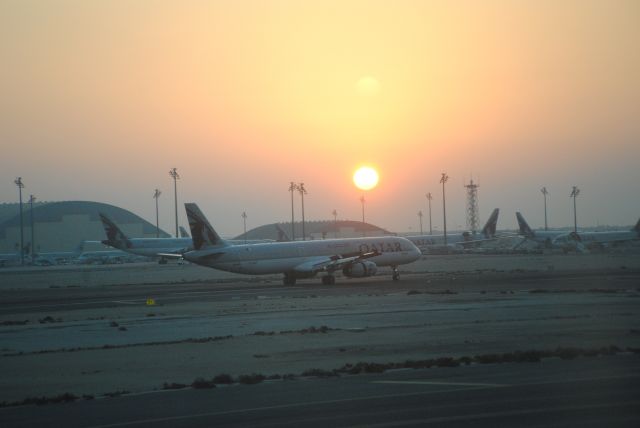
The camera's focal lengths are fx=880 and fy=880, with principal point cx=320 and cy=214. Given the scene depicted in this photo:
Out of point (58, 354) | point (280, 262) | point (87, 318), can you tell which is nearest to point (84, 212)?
point (280, 262)

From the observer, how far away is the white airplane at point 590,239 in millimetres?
121438

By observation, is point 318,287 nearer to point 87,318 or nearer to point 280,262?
point 280,262

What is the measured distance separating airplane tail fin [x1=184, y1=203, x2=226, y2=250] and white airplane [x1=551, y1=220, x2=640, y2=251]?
239ft

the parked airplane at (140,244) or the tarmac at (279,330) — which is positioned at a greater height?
the parked airplane at (140,244)

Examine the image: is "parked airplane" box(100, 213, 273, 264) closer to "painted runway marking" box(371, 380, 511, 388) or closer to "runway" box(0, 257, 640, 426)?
"runway" box(0, 257, 640, 426)

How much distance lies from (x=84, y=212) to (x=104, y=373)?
184 meters

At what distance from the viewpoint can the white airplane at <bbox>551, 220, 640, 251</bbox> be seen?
121438 mm

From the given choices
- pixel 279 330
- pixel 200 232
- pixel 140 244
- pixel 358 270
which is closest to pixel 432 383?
pixel 279 330

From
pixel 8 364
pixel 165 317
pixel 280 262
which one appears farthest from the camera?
pixel 280 262

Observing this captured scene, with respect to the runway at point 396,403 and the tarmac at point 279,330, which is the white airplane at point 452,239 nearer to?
the tarmac at point 279,330

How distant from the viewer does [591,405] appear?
1323cm

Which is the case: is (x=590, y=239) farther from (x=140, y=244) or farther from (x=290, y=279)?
(x=290, y=279)

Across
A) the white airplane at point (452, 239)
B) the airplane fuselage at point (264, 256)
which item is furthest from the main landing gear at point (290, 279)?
the white airplane at point (452, 239)

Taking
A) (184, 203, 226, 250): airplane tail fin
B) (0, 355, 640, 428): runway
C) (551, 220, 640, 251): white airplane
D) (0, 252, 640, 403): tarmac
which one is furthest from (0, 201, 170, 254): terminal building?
(0, 355, 640, 428): runway
